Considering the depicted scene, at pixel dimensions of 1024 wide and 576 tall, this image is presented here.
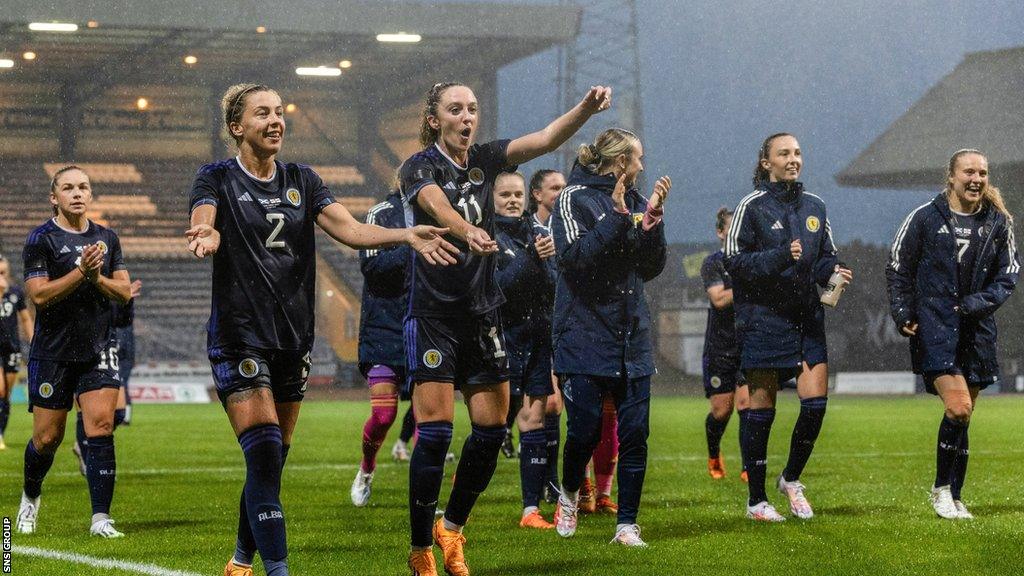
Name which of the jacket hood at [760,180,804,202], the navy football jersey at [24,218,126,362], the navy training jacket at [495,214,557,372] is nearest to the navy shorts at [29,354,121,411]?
the navy football jersey at [24,218,126,362]

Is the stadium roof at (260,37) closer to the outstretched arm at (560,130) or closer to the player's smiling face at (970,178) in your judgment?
the player's smiling face at (970,178)

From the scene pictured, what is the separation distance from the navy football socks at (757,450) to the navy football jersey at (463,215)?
2713mm

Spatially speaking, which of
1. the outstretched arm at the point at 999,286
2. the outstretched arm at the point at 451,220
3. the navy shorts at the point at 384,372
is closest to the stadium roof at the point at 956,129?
the navy shorts at the point at 384,372

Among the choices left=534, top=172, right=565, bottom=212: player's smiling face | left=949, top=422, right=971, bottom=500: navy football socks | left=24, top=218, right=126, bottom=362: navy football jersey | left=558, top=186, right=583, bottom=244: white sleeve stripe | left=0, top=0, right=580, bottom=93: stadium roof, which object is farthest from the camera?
left=0, top=0, right=580, bottom=93: stadium roof

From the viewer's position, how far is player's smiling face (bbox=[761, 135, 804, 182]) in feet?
26.2

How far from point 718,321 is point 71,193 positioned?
18.5ft

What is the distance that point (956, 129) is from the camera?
52.8 m

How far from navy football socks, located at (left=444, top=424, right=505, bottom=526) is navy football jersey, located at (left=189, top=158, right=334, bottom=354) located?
1.01m

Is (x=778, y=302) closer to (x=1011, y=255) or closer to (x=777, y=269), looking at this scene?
(x=777, y=269)

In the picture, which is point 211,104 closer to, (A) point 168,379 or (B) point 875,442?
(A) point 168,379

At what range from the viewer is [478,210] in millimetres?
5836

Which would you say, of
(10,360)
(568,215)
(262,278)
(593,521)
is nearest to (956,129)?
(10,360)

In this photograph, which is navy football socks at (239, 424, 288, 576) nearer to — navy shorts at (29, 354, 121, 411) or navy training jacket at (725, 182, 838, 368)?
navy shorts at (29, 354, 121, 411)

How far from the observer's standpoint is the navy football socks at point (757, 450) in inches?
315
